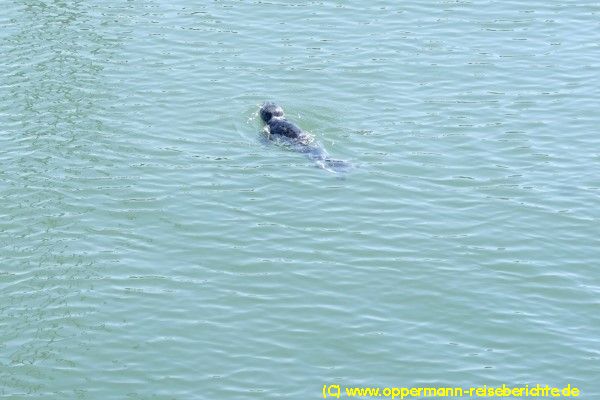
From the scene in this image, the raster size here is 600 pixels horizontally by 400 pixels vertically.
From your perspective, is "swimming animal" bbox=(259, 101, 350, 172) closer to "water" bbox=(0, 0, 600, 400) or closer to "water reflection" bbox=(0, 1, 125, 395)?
"water" bbox=(0, 0, 600, 400)

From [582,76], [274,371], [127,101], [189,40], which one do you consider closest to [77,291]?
[274,371]

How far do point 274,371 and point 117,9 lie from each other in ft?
46.4

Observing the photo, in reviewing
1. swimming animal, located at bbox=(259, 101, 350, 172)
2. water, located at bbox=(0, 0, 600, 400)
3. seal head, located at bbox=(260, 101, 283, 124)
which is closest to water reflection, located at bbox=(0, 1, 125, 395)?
water, located at bbox=(0, 0, 600, 400)

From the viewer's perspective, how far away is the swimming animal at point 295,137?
21.9m

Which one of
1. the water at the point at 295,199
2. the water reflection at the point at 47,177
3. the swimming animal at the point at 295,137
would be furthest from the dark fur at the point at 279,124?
the water reflection at the point at 47,177

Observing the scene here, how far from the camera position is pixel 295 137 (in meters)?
22.6

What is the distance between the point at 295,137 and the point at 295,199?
2.06m

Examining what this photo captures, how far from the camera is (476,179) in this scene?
21.5 meters

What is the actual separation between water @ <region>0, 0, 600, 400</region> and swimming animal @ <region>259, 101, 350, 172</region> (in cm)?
28

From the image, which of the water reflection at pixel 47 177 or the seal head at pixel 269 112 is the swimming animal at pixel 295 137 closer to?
the seal head at pixel 269 112

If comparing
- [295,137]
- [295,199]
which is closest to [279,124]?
[295,137]

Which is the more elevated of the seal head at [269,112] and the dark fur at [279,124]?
the seal head at [269,112]

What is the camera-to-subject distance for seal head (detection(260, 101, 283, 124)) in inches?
905

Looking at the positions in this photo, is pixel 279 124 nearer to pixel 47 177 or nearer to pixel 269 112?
pixel 269 112
